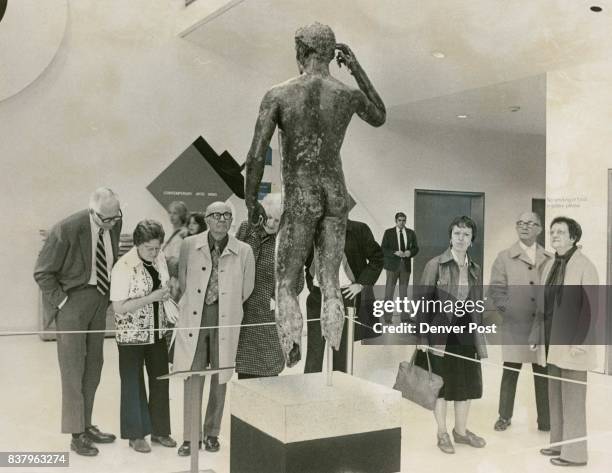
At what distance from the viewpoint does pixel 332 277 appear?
8.99ft

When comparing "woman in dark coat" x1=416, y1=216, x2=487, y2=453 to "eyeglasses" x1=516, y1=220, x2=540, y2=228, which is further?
"eyeglasses" x1=516, y1=220, x2=540, y2=228

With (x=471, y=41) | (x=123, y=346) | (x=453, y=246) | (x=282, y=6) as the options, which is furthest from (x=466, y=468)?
(x=282, y=6)

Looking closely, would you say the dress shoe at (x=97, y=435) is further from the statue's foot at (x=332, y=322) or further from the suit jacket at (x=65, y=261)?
the statue's foot at (x=332, y=322)

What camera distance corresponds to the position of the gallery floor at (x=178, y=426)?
3828 millimetres

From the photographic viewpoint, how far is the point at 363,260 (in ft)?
15.3

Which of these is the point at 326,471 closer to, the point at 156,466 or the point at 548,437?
the point at 156,466

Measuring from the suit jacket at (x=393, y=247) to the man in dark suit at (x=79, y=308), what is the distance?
6.30 feet

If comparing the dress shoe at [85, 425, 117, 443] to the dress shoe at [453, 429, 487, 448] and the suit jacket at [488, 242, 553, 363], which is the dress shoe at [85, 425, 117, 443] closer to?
the dress shoe at [453, 429, 487, 448]

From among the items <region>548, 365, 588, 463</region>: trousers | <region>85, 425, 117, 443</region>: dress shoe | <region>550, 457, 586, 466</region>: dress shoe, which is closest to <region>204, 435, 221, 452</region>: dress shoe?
<region>85, 425, 117, 443</region>: dress shoe

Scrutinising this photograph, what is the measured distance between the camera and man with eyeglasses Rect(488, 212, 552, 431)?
4.39 m

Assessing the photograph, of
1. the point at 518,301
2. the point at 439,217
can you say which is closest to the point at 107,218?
the point at 439,217

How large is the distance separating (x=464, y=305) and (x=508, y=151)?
3.73 ft

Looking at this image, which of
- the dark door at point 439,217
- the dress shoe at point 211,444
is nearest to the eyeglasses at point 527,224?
the dark door at point 439,217

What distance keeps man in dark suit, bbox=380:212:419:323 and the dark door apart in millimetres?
74
